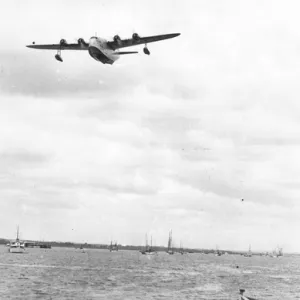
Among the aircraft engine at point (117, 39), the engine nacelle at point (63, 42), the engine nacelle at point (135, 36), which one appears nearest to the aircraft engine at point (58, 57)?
the engine nacelle at point (63, 42)

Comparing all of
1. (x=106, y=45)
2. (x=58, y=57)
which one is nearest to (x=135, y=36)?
(x=106, y=45)

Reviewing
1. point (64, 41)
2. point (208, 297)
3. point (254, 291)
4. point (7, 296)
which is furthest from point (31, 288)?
point (64, 41)

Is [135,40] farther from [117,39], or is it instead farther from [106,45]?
[106,45]

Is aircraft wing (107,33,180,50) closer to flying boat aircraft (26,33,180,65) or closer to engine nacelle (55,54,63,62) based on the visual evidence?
flying boat aircraft (26,33,180,65)

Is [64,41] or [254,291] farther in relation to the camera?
[254,291]

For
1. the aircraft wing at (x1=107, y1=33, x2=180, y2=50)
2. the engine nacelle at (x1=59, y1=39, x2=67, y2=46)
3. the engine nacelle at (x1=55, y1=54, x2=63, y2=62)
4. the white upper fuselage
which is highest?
the engine nacelle at (x1=59, y1=39, x2=67, y2=46)

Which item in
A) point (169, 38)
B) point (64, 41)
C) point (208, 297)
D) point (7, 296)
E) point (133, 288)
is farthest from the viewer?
point (133, 288)

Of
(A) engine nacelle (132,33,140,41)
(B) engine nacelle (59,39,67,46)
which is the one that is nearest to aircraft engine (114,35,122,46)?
(A) engine nacelle (132,33,140,41)

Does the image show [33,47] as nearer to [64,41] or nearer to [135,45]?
[64,41]

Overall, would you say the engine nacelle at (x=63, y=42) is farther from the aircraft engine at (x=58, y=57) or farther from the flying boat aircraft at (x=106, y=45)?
the aircraft engine at (x=58, y=57)
